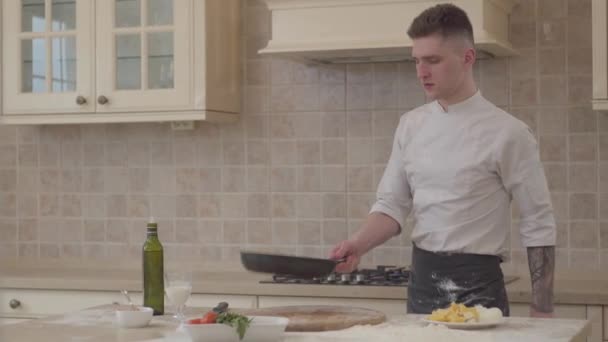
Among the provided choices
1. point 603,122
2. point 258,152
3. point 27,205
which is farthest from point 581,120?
point 27,205

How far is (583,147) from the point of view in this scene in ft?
12.1

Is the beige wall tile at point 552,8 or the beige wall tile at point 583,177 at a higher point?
the beige wall tile at point 552,8

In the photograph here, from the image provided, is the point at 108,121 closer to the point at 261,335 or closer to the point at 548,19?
the point at 548,19

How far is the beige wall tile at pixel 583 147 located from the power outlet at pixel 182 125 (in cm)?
154

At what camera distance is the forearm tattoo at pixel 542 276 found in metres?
2.73

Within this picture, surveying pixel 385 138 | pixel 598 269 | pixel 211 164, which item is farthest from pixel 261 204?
pixel 598 269

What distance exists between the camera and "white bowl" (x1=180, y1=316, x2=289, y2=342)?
6.61 feet

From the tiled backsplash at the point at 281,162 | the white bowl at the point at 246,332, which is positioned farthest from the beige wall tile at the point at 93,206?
the white bowl at the point at 246,332

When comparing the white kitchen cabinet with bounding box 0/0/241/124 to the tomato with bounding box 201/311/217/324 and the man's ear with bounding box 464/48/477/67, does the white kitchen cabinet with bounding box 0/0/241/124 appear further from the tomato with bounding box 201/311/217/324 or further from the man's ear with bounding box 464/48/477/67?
the tomato with bounding box 201/311/217/324

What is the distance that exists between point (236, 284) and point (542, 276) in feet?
4.05

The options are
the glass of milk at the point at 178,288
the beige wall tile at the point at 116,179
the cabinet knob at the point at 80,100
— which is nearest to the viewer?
the glass of milk at the point at 178,288

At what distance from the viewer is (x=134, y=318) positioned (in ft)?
7.73

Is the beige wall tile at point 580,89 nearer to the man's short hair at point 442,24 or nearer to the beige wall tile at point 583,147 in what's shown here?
the beige wall tile at point 583,147

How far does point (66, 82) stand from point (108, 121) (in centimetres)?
25
